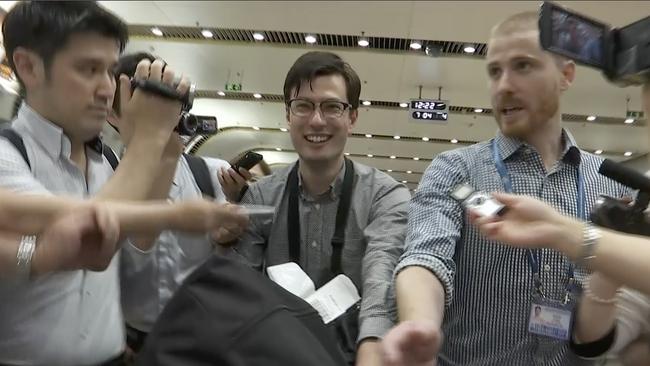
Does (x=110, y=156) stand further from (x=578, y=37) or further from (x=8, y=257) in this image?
(x=578, y=37)

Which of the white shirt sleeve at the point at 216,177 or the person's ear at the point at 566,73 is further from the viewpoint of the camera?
the white shirt sleeve at the point at 216,177

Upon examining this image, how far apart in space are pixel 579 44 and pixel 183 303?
862 mm

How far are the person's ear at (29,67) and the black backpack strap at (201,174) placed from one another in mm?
816

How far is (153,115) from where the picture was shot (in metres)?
1.38

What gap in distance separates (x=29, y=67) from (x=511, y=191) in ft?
4.40

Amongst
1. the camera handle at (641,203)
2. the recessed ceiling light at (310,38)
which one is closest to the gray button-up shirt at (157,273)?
the camera handle at (641,203)

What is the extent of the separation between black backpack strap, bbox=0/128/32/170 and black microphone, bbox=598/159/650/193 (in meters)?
1.28

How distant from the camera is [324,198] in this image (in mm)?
1774

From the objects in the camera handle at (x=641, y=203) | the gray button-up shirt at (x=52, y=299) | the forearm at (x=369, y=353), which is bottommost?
the forearm at (x=369, y=353)

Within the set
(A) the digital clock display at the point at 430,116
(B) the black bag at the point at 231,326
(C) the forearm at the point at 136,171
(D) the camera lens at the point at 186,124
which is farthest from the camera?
(A) the digital clock display at the point at 430,116

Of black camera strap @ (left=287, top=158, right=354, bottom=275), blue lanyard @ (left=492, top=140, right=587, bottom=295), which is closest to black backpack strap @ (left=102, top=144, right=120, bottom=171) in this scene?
black camera strap @ (left=287, top=158, right=354, bottom=275)

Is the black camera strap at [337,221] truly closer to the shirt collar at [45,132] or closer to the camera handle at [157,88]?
the camera handle at [157,88]

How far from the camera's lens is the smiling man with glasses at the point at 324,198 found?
1.64 metres

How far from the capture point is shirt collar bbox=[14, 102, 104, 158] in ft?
4.49
